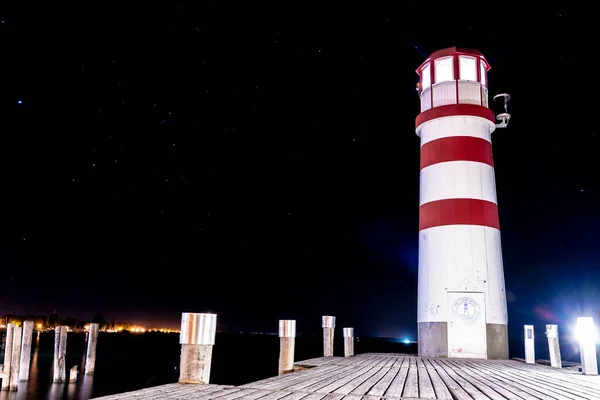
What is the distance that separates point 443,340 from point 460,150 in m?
4.92

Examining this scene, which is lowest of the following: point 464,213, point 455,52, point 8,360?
point 8,360

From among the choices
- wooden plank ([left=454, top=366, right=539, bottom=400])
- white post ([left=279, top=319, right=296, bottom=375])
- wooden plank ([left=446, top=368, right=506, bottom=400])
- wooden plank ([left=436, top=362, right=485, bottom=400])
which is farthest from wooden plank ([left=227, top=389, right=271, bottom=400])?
white post ([left=279, top=319, right=296, bottom=375])

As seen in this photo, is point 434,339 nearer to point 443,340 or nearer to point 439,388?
point 443,340

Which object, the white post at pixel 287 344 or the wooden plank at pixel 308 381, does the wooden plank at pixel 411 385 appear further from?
the white post at pixel 287 344

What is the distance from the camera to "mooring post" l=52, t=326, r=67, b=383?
19.0 meters

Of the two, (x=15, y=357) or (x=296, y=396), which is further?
(x=15, y=357)

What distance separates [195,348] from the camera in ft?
16.6

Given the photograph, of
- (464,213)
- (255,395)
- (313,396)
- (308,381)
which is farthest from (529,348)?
(255,395)

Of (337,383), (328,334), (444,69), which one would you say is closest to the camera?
(337,383)

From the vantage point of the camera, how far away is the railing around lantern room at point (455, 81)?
1377cm

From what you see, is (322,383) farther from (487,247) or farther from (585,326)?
(487,247)

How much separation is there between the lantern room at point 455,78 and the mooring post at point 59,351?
51.2ft

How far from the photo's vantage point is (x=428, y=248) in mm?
13062

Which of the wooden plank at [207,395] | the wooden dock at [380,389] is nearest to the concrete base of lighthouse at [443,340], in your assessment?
the wooden dock at [380,389]
